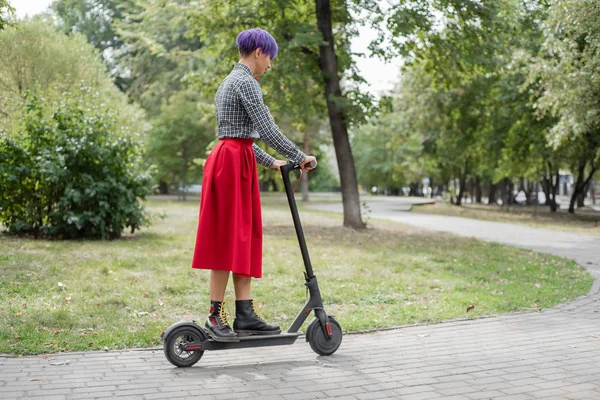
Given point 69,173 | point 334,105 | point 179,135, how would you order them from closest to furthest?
point 69,173
point 334,105
point 179,135

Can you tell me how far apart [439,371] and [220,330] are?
150 centimetres

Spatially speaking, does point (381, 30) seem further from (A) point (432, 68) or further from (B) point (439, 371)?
(B) point (439, 371)

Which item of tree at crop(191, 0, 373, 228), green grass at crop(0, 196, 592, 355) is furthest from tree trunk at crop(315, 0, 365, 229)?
green grass at crop(0, 196, 592, 355)

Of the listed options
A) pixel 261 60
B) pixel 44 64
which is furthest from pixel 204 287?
pixel 44 64

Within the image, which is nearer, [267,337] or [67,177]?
[267,337]

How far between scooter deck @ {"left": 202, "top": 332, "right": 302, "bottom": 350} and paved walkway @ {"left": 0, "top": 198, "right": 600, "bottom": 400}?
14 cm

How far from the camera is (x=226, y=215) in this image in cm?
461

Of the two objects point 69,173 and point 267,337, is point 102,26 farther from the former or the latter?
point 267,337

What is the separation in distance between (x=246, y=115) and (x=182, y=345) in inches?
64.2

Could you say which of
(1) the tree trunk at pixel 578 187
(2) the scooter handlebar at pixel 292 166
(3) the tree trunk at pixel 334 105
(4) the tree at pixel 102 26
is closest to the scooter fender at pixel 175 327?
(2) the scooter handlebar at pixel 292 166

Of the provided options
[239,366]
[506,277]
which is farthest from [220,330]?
[506,277]

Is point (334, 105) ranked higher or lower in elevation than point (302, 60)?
lower

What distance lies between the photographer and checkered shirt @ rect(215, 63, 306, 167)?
4.60m

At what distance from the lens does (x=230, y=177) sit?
15.1ft
